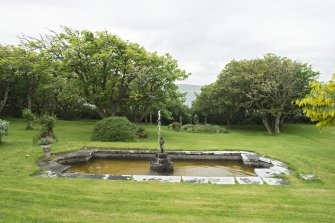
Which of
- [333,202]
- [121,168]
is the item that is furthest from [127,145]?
[333,202]

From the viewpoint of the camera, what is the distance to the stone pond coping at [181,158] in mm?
8391

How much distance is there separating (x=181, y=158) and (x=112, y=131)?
5440 millimetres

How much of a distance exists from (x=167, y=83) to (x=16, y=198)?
54.3 ft

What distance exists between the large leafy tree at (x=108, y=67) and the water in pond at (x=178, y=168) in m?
8.70

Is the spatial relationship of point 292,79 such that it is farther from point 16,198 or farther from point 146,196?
A: point 16,198

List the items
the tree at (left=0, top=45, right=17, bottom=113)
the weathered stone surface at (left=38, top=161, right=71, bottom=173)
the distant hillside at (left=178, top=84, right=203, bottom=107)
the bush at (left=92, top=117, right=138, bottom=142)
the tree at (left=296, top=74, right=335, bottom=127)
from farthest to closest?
the distant hillside at (left=178, top=84, right=203, bottom=107) → the tree at (left=0, top=45, right=17, bottom=113) → the bush at (left=92, top=117, right=138, bottom=142) → the weathered stone surface at (left=38, top=161, right=71, bottom=173) → the tree at (left=296, top=74, right=335, bottom=127)

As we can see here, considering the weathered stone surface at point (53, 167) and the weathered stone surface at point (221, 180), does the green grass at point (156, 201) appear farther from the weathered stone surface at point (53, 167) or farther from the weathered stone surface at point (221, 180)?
the weathered stone surface at point (53, 167)

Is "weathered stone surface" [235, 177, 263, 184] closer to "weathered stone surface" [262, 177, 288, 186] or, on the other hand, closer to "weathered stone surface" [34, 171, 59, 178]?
"weathered stone surface" [262, 177, 288, 186]

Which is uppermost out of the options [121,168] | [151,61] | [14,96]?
[151,61]

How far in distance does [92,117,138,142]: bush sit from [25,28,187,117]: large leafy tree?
3717 mm

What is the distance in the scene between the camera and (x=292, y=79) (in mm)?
25062

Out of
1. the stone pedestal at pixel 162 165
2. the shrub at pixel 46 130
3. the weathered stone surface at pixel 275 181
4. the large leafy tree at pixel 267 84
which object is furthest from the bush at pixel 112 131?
the large leafy tree at pixel 267 84

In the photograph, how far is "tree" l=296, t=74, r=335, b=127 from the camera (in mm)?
4637

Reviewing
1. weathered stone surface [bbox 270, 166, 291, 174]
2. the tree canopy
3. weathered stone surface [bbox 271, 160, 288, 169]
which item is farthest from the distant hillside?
weathered stone surface [bbox 270, 166, 291, 174]
